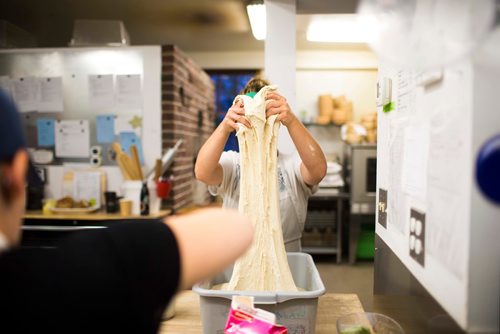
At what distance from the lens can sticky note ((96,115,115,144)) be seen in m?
3.50

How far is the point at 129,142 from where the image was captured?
3.49 metres

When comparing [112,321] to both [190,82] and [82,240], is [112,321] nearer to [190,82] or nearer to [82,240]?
[82,240]

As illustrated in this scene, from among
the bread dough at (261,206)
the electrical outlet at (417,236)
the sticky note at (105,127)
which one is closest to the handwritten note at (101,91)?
the sticky note at (105,127)

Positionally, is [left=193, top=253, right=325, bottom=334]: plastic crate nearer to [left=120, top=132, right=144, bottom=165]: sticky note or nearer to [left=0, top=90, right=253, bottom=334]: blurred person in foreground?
[left=0, top=90, right=253, bottom=334]: blurred person in foreground

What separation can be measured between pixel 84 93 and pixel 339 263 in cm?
346

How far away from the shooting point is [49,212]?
3.28 m

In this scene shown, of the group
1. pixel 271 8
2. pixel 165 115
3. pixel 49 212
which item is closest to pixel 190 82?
pixel 165 115

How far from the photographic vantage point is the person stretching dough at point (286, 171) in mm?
1520

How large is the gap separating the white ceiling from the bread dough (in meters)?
2.45

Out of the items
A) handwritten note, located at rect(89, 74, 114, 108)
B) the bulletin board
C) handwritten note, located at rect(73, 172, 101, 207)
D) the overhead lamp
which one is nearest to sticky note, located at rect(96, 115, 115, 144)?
the bulletin board

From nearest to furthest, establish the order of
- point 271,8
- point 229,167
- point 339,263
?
point 229,167 < point 271,8 < point 339,263

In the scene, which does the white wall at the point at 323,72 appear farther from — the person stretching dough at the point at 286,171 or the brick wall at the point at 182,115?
the person stretching dough at the point at 286,171

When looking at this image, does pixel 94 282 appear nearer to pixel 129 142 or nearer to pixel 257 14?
pixel 129 142

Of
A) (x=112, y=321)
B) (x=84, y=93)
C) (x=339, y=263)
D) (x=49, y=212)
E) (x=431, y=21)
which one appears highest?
(x=84, y=93)
